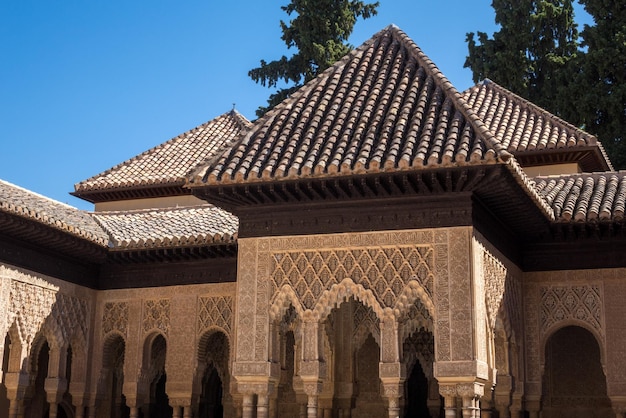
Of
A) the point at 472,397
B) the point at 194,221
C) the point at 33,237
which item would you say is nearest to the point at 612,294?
the point at 472,397

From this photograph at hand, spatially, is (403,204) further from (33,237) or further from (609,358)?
(33,237)

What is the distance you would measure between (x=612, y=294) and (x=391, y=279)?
377cm

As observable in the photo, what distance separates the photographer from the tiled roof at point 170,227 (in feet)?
47.1

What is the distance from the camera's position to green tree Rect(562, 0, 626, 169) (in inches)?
953

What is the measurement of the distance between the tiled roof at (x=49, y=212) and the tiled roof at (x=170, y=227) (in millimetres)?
315

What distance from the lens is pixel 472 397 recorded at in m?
10.5

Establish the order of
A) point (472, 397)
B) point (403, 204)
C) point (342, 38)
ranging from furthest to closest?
point (342, 38) → point (403, 204) → point (472, 397)

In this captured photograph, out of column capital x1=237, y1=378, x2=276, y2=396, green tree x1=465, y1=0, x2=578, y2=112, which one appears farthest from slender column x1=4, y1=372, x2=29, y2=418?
green tree x1=465, y1=0, x2=578, y2=112

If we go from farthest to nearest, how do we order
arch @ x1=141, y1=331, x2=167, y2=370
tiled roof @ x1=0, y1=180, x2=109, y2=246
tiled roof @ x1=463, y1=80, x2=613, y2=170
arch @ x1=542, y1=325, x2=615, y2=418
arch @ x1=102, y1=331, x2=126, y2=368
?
tiled roof @ x1=463, y1=80, x2=613, y2=170 < arch @ x1=102, y1=331, x2=126, y2=368 < arch @ x1=141, y1=331, x2=167, y2=370 < arch @ x1=542, y1=325, x2=615, y2=418 < tiled roof @ x1=0, y1=180, x2=109, y2=246

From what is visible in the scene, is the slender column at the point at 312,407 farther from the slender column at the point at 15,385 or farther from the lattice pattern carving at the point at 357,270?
the slender column at the point at 15,385

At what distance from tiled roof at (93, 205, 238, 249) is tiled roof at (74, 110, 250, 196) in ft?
7.04

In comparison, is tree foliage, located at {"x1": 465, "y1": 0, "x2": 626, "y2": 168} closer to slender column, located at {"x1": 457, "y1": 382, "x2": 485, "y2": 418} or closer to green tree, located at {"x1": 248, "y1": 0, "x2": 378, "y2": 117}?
green tree, located at {"x1": 248, "y1": 0, "x2": 378, "y2": 117}

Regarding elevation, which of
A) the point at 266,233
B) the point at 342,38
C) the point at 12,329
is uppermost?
the point at 342,38

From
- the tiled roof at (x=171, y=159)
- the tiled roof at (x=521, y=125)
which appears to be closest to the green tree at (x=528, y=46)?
the tiled roof at (x=521, y=125)
